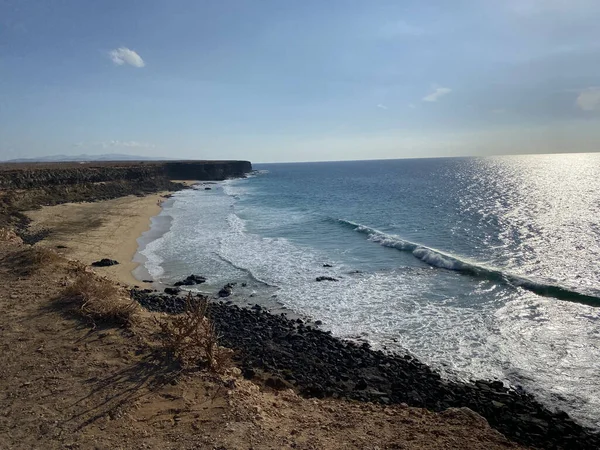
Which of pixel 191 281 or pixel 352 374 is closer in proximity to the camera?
pixel 352 374

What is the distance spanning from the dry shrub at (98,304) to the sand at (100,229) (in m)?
6.48

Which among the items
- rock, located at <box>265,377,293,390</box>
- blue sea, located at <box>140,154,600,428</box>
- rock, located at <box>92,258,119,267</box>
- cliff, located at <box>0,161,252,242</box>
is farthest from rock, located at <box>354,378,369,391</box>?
cliff, located at <box>0,161,252,242</box>

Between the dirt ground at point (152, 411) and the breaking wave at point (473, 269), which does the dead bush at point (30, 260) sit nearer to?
the dirt ground at point (152, 411)

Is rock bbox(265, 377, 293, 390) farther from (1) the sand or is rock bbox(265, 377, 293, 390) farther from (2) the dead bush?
(1) the sand

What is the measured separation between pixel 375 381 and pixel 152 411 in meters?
5.60

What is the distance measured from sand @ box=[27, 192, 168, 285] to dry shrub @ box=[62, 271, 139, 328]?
648 centimetres

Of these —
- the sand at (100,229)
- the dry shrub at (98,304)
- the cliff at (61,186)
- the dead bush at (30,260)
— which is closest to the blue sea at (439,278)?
the sand at (100,229)

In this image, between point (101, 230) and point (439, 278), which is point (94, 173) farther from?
point (439, 278)

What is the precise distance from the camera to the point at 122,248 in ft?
79.5

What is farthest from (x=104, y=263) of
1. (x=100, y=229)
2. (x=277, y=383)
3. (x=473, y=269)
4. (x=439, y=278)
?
(x=473, y=269)

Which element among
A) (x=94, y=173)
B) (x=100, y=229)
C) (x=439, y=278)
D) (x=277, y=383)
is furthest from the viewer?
(x=94, y=173)

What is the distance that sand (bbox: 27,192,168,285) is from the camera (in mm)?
21031

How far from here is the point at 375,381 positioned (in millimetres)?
10000

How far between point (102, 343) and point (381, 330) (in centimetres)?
855
